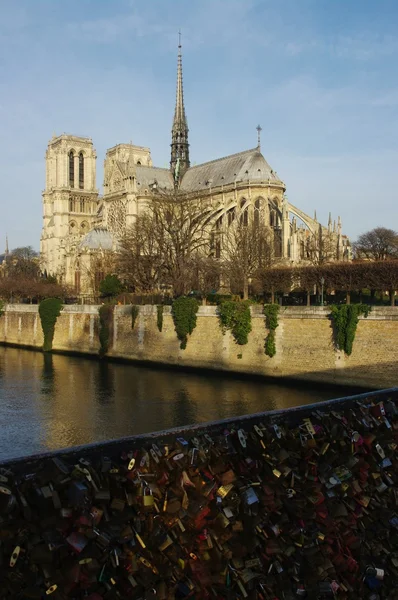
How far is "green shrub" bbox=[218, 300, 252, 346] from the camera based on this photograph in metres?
26.8

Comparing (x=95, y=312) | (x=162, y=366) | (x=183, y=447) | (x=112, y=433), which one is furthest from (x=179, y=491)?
(x=95, y=312)

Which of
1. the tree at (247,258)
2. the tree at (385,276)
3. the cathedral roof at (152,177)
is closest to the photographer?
the tree at (385,276)

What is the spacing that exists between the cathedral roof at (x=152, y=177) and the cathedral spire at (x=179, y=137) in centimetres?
78

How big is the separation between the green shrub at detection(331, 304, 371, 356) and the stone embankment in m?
16.4

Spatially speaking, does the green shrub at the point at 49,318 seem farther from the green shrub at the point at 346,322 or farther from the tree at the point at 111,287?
the green shrub at the point at 346,322

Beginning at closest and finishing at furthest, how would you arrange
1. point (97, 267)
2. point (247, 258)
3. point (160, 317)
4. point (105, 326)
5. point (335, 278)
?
point (335, 278) → point (160, 317) → point (105, 326) → point (247, 258) → point (97, 267)

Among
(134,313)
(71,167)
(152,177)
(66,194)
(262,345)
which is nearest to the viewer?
(262,345)

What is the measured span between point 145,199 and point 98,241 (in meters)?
5.91

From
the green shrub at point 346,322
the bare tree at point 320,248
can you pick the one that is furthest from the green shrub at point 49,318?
the green shrub at point 346,322

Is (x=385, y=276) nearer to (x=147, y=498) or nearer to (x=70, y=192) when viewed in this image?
(x=147, y=498)

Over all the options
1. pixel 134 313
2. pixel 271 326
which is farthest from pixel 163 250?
pixel 271 326

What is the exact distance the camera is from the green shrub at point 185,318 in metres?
29.5

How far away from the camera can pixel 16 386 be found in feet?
79.8

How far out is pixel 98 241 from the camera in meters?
59.7
